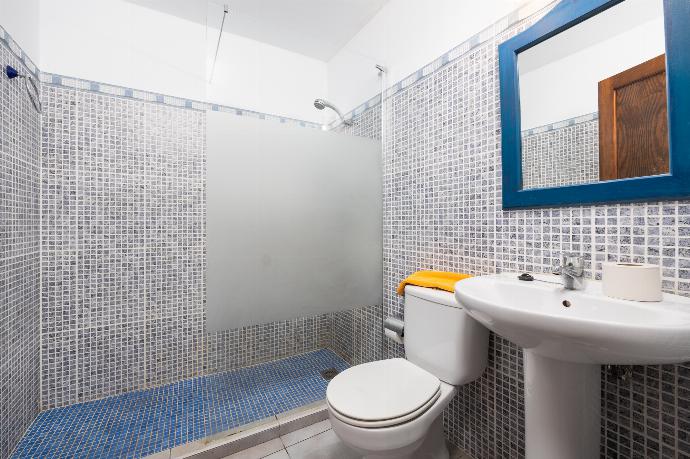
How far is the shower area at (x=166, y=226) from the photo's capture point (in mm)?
1340

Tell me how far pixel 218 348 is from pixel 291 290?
86cm

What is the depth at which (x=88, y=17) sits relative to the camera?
165 centimetres

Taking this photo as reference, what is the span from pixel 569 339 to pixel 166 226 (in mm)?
2003

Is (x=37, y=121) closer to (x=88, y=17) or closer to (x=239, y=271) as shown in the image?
(x=88, y=17)

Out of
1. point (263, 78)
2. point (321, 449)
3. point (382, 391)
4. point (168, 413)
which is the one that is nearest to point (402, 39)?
point (263, 78)

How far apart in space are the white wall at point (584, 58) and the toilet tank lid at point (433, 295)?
718mm

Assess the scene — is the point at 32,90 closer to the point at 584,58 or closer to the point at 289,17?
the point at 289,17

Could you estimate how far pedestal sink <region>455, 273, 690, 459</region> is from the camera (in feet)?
1.89

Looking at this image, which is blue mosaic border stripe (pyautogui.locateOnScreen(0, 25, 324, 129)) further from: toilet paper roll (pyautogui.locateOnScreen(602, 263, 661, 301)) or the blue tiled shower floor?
toilet paper roll (pyautogui.locateOnScreen(602, 263, 661, 301))

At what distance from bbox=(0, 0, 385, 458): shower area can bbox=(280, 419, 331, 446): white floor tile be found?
10 cm

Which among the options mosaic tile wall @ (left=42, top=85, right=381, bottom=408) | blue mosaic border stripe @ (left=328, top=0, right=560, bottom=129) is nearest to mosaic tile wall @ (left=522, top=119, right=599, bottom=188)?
blue mosaic border stripe @ (left=328, top=0, right=560, bottom=129)

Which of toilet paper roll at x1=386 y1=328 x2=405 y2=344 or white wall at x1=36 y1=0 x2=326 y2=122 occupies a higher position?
white wall at x1=36 y1=0 x2=326 y2=122

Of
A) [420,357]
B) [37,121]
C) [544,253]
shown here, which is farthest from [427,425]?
[37,121]

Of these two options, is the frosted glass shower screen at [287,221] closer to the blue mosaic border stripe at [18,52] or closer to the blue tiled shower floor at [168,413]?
the blue tiled shower floor at [168,413]
